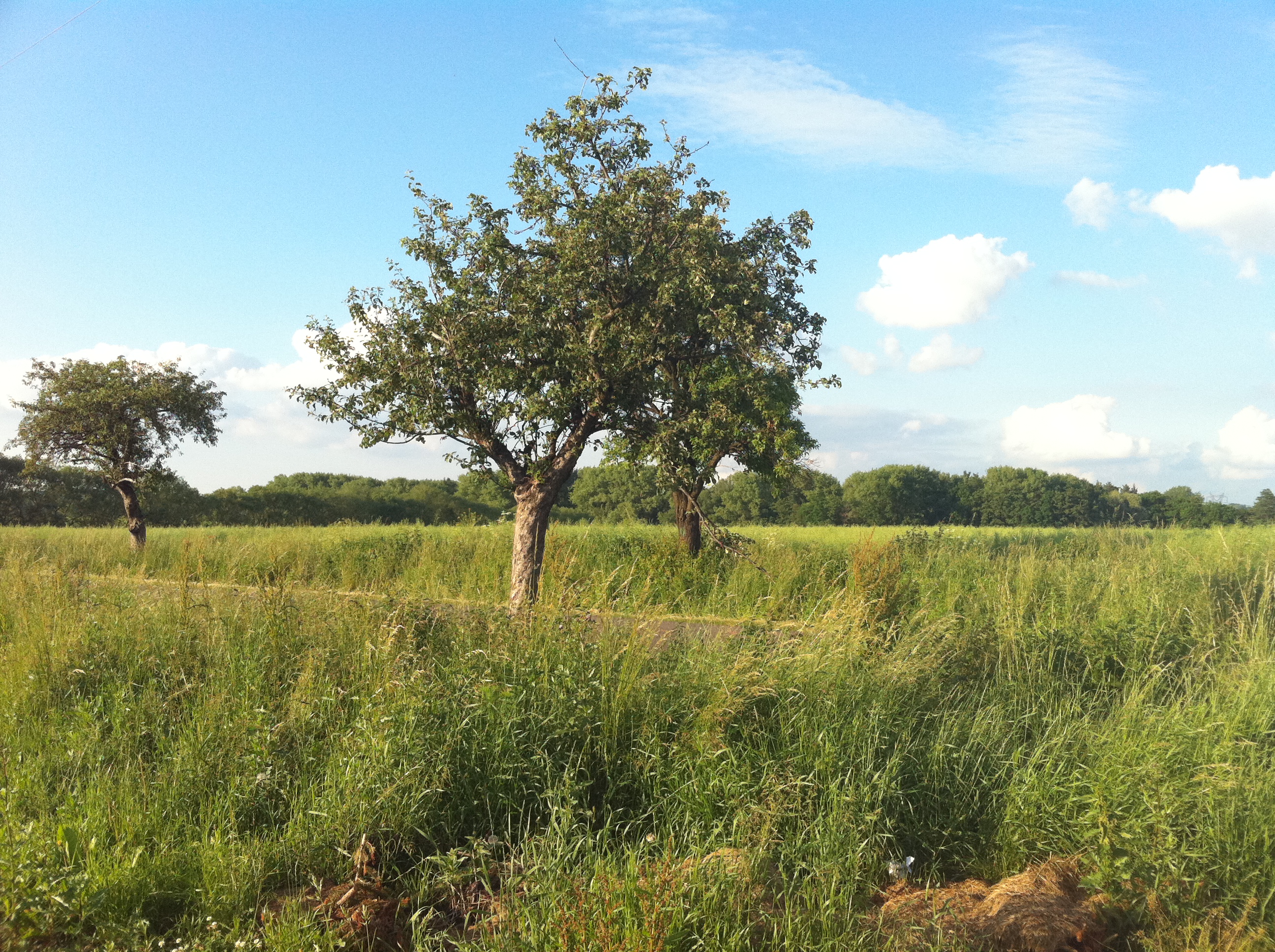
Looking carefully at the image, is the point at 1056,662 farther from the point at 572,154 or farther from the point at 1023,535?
the point at 1023,535

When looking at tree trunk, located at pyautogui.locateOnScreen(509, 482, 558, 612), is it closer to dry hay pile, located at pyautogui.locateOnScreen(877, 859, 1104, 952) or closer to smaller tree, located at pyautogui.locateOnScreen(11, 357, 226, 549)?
dry hay pile, located at pyautogui.locateOnScreen(877, 859, 1104, 952)

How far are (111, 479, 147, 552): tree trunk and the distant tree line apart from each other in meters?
12.8

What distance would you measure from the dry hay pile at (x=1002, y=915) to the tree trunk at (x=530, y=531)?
7347mm

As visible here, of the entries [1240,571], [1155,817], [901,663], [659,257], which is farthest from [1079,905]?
[1240,571]

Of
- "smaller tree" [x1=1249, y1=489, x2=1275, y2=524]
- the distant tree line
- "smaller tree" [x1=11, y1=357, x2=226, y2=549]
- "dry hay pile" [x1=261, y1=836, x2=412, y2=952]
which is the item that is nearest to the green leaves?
"smaller tree" [x1=11, y1=357, x2=226, y2=549]

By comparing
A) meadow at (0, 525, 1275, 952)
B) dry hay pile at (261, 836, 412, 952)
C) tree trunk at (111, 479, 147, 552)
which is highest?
tree trunk at (111, 479, 147, 552)

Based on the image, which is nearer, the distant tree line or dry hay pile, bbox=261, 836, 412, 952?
dry hay pile, bbox=261, 836, 412, 952

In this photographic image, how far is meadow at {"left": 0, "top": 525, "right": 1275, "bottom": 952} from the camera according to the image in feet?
12.1

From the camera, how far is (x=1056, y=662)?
8.19m

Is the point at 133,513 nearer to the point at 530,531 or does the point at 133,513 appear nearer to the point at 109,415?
the point at 109,415

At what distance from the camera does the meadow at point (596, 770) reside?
145 inches

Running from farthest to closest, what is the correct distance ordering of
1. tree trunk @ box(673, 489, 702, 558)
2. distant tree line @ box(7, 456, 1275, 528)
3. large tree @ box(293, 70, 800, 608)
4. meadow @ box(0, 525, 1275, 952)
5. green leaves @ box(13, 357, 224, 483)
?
1. distant tree line @ box(7, 456, 1275, 528)
2. green leaves @ box(13, 357, 224, 483)
3. tree trunk @ box(673, 489, 702, 558)
4. large tree @ box(293, 70, 800, 608)
5. meadow @ box(0, 525, 1275, 952)

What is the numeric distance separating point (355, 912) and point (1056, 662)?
712cm

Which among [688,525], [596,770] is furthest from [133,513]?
[596,770]
